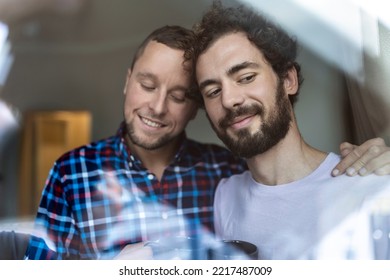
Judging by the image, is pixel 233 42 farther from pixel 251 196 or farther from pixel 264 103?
pixel 251 196

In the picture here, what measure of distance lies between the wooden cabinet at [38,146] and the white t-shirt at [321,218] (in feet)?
1.82

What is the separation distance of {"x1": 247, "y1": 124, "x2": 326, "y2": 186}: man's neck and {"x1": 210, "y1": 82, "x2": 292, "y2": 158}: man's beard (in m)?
0.02

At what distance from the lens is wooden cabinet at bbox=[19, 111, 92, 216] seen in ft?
4.36

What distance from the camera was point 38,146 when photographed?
1336 mm

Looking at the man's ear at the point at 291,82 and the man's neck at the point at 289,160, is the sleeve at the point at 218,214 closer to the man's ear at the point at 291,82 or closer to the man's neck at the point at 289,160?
the man's neck at the point at 289,160

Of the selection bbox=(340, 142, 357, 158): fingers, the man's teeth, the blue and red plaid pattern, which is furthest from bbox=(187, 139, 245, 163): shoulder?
bbox=(340, 142, 357, 158): fingers

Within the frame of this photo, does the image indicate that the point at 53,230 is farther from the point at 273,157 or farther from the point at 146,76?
the point at 273,157

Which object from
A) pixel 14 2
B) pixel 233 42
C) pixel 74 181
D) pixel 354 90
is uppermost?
pixel 14 2

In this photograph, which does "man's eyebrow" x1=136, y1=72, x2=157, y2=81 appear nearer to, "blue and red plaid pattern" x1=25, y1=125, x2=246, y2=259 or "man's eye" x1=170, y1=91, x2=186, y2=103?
"man's eye" x1=170, y1=91, x2=186, y2=103

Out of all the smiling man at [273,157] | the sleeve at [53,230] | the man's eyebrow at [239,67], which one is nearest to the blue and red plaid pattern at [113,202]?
the sleeve at [53,230]

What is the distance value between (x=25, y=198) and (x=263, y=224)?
26.8 inches

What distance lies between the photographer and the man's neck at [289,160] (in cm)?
126
